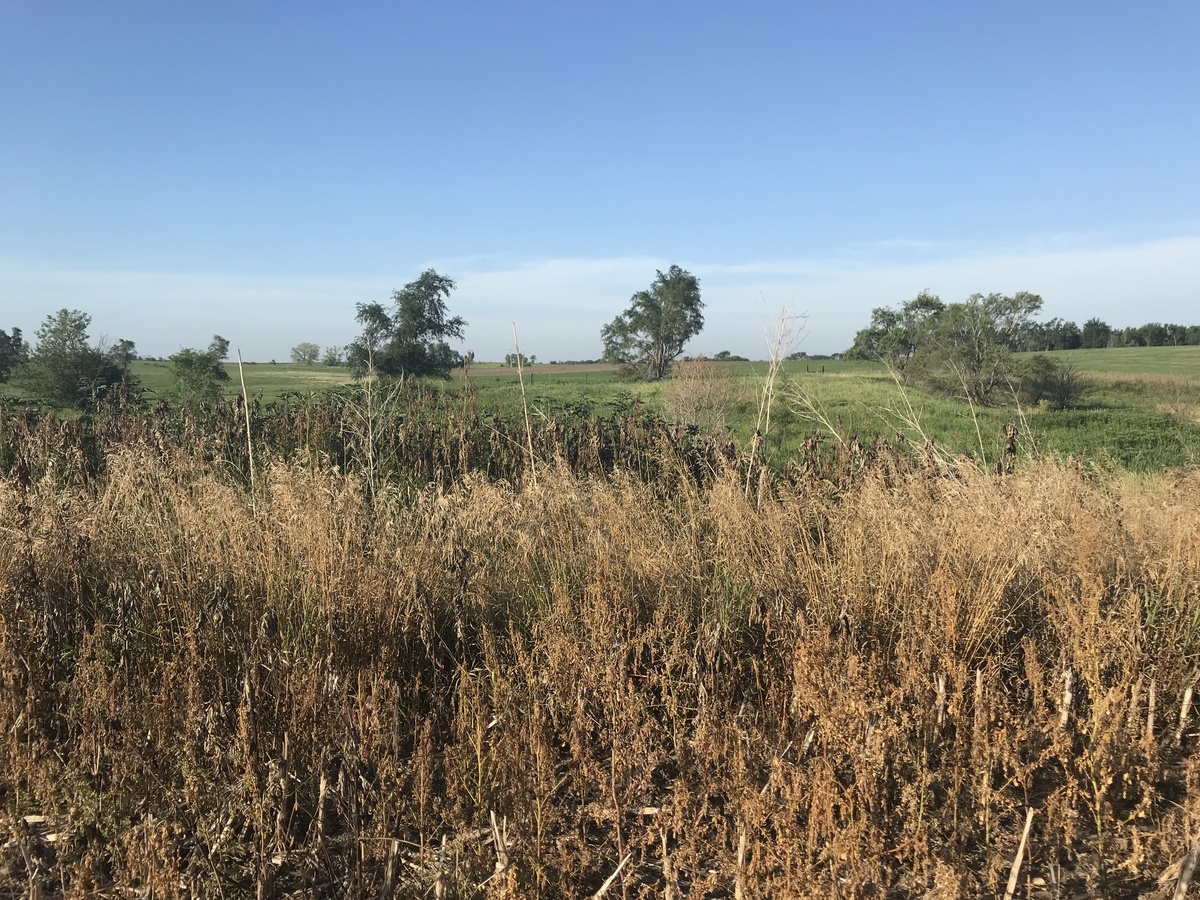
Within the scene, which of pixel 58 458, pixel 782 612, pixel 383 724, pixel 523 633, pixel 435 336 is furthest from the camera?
pixel 435 336

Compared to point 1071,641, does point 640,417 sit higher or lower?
higher

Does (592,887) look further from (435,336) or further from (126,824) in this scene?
(435,336)

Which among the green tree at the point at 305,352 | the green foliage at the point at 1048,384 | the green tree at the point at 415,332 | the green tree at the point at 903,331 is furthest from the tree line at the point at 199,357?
the green tree at the point at 305,352

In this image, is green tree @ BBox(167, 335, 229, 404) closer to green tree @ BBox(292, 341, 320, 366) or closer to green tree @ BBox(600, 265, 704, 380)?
green tree @ BBox(600, 265, 704, 380)

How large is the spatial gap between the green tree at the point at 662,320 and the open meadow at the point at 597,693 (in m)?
48.5

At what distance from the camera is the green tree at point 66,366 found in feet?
38.1

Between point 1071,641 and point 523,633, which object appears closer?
point 1071,641

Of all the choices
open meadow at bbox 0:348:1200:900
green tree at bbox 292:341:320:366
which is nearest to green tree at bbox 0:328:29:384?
open meadow at bbox 0:348:1200:900

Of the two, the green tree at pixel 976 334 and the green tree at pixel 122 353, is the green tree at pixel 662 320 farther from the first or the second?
the green tree at pixel 122 353

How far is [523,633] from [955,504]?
8.71 ft

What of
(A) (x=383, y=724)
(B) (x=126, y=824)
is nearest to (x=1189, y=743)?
(A) (x=383, y=724)

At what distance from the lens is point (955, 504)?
14.2 feet

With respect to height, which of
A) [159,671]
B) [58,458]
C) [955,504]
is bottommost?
[159,671]

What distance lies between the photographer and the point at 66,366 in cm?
1206
